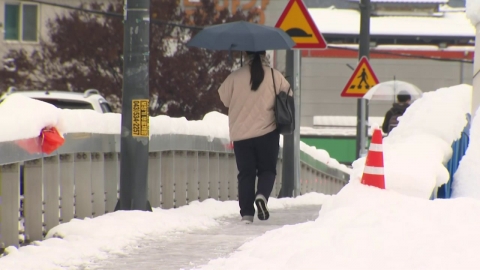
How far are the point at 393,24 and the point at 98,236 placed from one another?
28800 millimetres

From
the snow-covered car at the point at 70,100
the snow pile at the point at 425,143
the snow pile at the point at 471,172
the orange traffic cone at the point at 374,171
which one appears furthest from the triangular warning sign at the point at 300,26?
the orange traffic cone at the point at 374,171

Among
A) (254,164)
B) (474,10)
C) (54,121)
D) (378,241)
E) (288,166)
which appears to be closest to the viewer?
(378,241)

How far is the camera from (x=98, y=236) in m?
7.46

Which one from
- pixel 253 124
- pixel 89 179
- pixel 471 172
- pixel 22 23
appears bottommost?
pixel 89 179

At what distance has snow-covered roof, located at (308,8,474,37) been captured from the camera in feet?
112

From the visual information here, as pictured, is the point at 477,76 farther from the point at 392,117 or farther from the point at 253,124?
the point at 392,117

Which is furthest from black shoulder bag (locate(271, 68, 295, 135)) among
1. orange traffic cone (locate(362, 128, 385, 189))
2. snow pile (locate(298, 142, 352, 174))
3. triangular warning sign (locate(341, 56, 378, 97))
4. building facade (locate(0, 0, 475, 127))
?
building facade (locate(0, 0, 475, 127))

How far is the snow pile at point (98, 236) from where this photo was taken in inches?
255

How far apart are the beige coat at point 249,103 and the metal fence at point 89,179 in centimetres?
106

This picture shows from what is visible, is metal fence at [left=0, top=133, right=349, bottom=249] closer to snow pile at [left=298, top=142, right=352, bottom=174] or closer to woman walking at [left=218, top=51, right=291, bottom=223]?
woman walking at [left=218, top=51, right=291, bottom=223]

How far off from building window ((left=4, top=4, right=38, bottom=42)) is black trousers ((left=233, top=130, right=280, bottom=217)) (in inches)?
1055

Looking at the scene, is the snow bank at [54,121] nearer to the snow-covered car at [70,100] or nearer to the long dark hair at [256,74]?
the long dark hair at [256,74]

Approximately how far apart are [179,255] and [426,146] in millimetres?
2683

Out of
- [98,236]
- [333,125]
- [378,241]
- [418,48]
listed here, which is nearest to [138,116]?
[98,236]
